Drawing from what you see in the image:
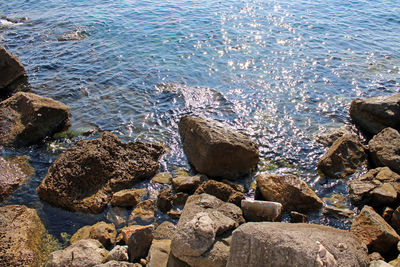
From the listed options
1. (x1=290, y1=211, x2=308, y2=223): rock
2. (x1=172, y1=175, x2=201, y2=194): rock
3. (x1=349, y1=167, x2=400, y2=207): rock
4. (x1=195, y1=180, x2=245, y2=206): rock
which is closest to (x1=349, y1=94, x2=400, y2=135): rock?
(x1=349, y1=167, x2=400, y2=207): rock

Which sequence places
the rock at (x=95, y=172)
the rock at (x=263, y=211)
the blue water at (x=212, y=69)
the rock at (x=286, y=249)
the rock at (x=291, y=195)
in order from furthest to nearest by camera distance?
1. the blue water at (x=212, y=69)
2. the rock at (x=291, y=195)
3. the rock at (x=95, y=172)
4. the rock at (x=263, y=211)
5. the rock at (x=286, y=249)

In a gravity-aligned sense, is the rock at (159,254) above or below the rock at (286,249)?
below

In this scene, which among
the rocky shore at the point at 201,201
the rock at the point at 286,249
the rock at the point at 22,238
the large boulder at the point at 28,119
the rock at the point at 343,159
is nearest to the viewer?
the rock at the point at 286,249

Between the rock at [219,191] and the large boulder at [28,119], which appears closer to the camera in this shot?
the rock at [219,191]

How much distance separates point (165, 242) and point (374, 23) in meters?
22.2

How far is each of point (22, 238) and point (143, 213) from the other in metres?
2.73

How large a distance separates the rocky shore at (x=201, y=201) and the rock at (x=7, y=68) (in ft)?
10.6

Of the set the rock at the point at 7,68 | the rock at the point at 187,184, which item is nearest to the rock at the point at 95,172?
the rock at the point at 187,184

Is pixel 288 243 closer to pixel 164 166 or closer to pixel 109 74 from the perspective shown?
pixel 164 166

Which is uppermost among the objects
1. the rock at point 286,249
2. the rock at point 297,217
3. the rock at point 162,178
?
the rock at point 286,249

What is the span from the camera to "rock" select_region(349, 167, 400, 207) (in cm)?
802

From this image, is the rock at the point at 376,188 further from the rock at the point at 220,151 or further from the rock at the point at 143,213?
the rock at the point at 143,213

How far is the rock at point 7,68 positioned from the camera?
13.5 meters

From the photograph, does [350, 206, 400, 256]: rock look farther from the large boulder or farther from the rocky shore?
the large boulder
